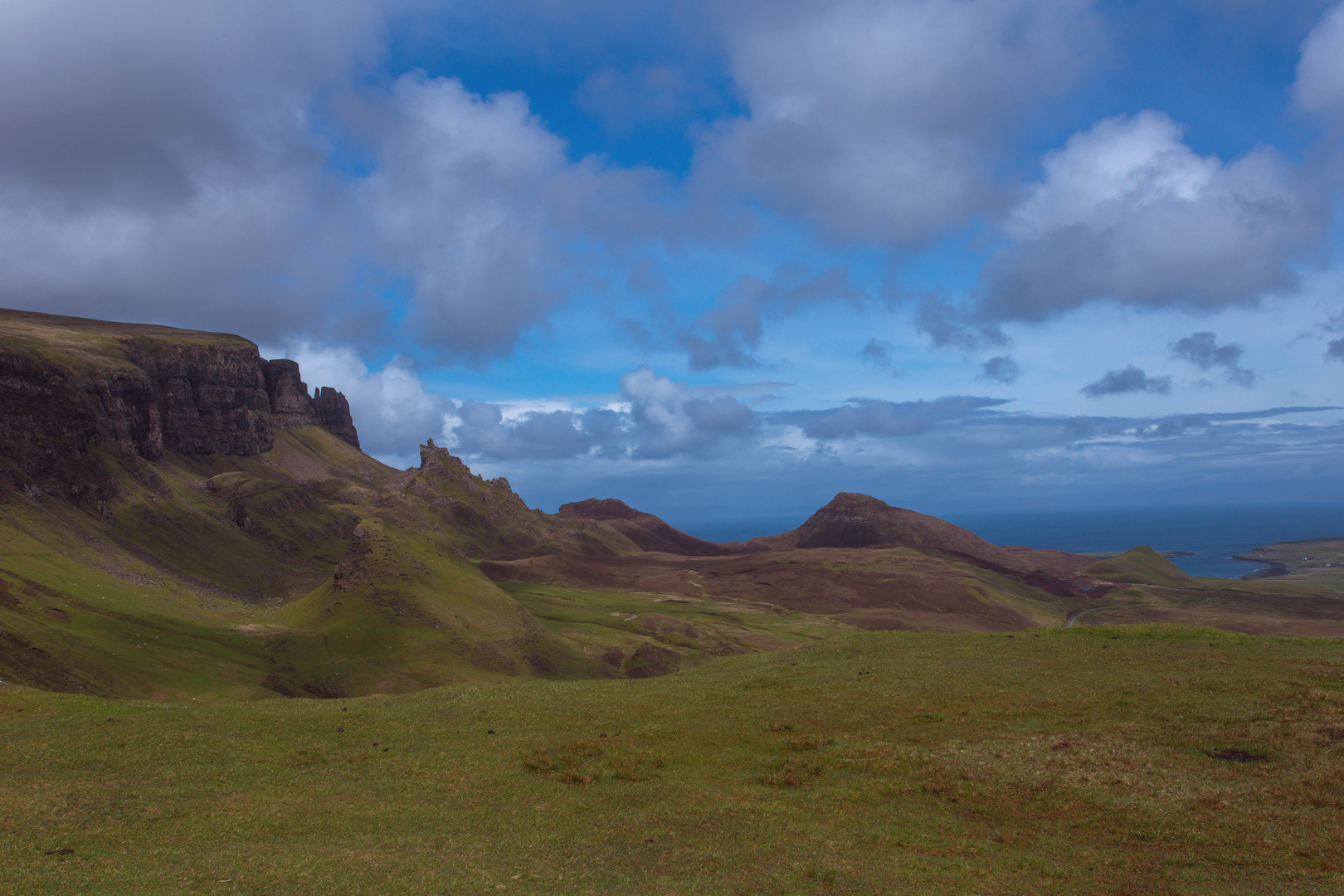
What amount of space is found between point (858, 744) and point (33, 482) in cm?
13804

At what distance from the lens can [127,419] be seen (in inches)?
6870

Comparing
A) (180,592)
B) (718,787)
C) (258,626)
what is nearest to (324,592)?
(258,626)

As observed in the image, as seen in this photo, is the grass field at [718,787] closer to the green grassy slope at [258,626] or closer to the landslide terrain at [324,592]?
the green grassy slope at [258,626]

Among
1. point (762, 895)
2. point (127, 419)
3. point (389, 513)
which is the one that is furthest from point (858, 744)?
point (127, 419)

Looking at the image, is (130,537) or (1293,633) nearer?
(1293,633)

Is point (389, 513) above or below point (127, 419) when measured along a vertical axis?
below

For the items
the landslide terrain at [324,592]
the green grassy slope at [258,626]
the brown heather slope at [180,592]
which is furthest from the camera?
the landslide terrain at [324,592]

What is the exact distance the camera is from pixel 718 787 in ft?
89.1

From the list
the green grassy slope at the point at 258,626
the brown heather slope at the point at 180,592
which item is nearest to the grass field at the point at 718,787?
the green grassy slope at the point at 258,626

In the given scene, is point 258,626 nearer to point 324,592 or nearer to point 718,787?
point 324,592

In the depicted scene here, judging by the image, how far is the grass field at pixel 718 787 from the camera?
774 inches

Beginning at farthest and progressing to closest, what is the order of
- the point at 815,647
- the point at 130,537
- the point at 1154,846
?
the point at 130,537 < the point at 815,647 < the point at 1154,846

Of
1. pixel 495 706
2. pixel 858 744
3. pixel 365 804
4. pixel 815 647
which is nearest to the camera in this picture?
pixel 365 804

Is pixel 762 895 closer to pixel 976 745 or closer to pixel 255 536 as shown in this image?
pixel 976 745
